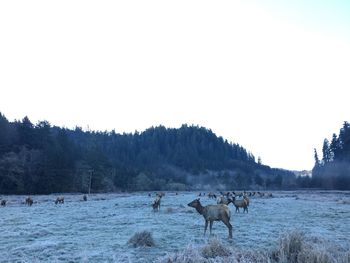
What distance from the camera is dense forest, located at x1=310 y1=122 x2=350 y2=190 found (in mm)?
94812

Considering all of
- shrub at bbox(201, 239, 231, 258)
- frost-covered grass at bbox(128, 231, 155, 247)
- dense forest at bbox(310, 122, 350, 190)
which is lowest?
frost-covered grass at bbox(128, 231, 155, 247)

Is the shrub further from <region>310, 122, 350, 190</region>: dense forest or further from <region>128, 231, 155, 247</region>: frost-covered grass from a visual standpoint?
<region>310, 122, 350, 190</region>: dense forest

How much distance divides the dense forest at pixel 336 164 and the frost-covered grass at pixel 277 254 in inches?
3591

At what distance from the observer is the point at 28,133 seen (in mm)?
81500

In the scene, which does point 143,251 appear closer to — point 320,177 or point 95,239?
point 95,239

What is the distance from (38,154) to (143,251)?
6928cm

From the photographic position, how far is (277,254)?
10.1 meters

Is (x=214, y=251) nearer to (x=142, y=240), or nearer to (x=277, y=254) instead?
(x=277, y=254)

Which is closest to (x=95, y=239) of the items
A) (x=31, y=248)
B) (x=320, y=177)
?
(x=31, y=248)

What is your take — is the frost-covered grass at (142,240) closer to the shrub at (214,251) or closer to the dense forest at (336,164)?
the shrub at (214,251)

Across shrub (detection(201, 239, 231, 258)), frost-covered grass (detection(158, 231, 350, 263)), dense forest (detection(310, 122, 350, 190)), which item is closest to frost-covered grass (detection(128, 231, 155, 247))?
frost-covered grass (detection(158, 231, 350, 263))

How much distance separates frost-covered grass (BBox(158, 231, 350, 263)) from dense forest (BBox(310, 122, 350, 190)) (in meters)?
91.2

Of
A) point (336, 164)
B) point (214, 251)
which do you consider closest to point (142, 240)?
point (214, 251)

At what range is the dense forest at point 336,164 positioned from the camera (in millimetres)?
94812
